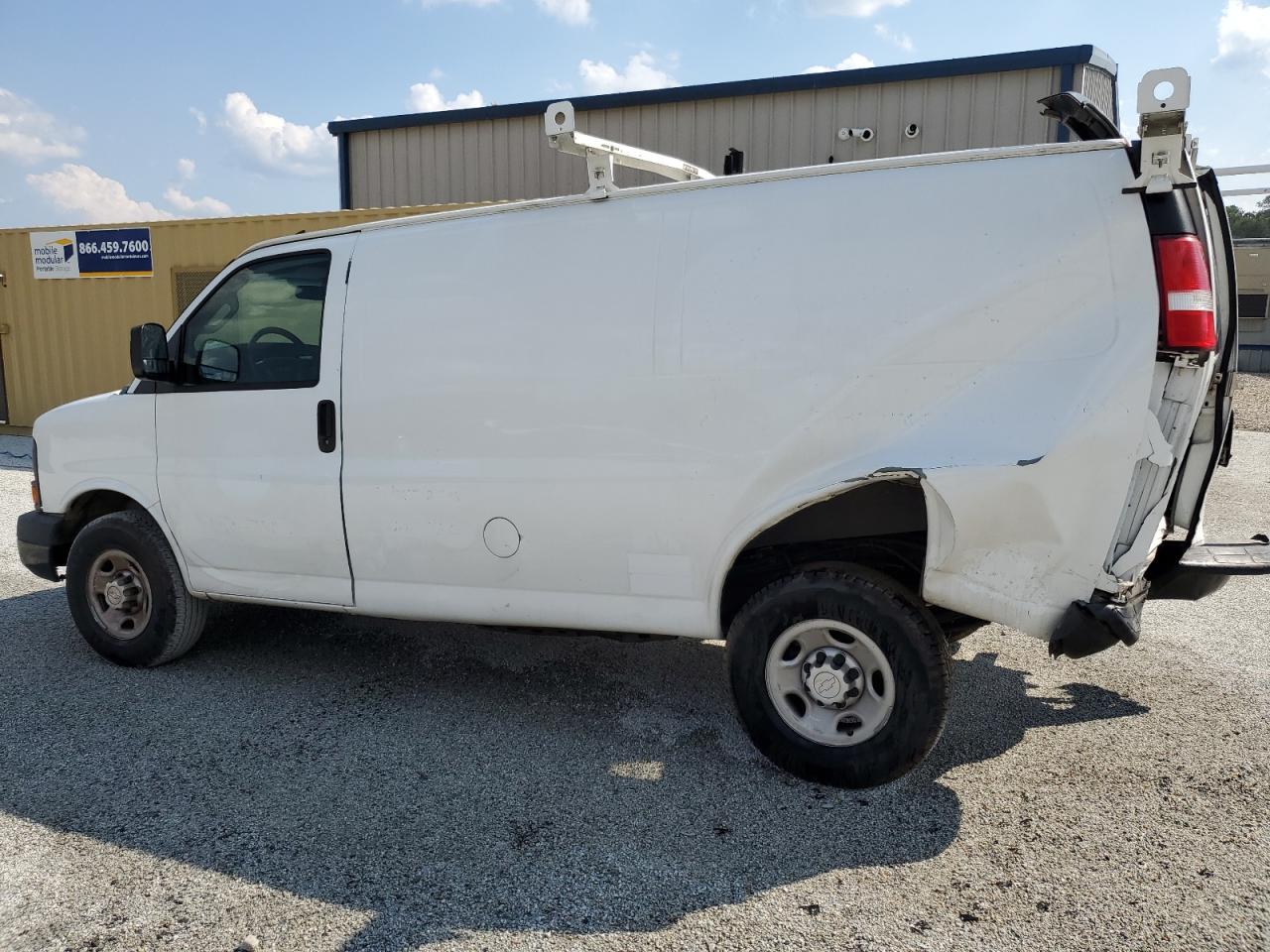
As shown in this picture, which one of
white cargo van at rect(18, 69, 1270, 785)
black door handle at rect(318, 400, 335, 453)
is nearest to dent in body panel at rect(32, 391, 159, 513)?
white cargo van at rect(18, 69, 1270, 785)

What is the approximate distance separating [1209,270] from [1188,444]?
0.63m

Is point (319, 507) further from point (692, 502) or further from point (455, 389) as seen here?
point (692, 502)

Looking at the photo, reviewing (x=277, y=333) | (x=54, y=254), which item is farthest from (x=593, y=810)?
(x=54, y=254)

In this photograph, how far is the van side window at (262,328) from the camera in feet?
14.3

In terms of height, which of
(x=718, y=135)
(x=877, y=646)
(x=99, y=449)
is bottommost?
(x=877, y=646)

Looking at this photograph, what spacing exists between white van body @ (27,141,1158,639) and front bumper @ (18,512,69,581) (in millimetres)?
807

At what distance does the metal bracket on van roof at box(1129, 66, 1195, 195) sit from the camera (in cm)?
293

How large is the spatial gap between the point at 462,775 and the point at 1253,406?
17.3 m

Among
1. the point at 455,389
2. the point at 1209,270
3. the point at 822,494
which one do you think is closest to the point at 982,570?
the point at 822,494

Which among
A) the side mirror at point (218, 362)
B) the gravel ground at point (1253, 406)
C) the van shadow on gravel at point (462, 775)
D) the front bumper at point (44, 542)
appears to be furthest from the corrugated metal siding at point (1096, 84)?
the front bumper at point (44, 542)

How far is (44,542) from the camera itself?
5016 mm

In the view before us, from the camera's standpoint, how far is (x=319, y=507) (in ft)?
14.1

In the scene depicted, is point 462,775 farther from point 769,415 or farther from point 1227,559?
point 1227,559

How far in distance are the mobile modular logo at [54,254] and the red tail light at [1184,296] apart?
14439 millimetres
